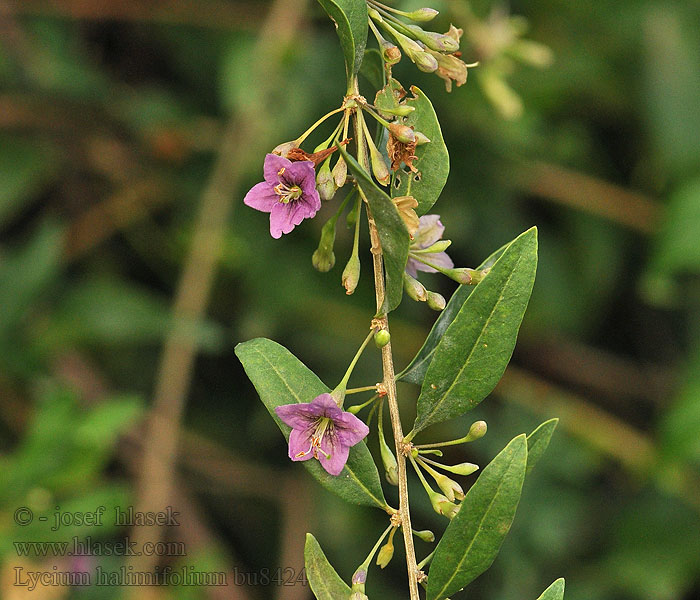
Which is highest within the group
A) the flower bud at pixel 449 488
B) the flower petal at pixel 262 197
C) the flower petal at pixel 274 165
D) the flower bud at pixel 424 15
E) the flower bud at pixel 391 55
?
the flower bud at pixel 424 15

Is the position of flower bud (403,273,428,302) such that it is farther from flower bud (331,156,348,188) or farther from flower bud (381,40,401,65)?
flower bud (381,40,401,65)

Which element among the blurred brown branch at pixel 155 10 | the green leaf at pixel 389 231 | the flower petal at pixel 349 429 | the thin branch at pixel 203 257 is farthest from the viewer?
the blurred brown branch at pixel 155 10

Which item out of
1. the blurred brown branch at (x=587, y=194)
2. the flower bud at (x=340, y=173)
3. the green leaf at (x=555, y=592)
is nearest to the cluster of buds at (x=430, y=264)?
the flower bud at (x=340, y=173)

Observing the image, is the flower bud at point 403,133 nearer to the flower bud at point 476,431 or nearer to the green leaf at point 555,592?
the flower bud at point 476,431

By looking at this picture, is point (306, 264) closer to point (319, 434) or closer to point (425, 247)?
point (425, 247)

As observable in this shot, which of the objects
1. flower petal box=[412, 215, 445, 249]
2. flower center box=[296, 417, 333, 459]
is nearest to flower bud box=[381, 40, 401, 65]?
flower petal box=[412, 215, 445, 249]

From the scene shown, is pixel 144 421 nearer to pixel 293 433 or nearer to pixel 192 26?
pixel 192 26

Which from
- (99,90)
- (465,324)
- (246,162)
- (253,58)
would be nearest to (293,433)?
(465,324)
